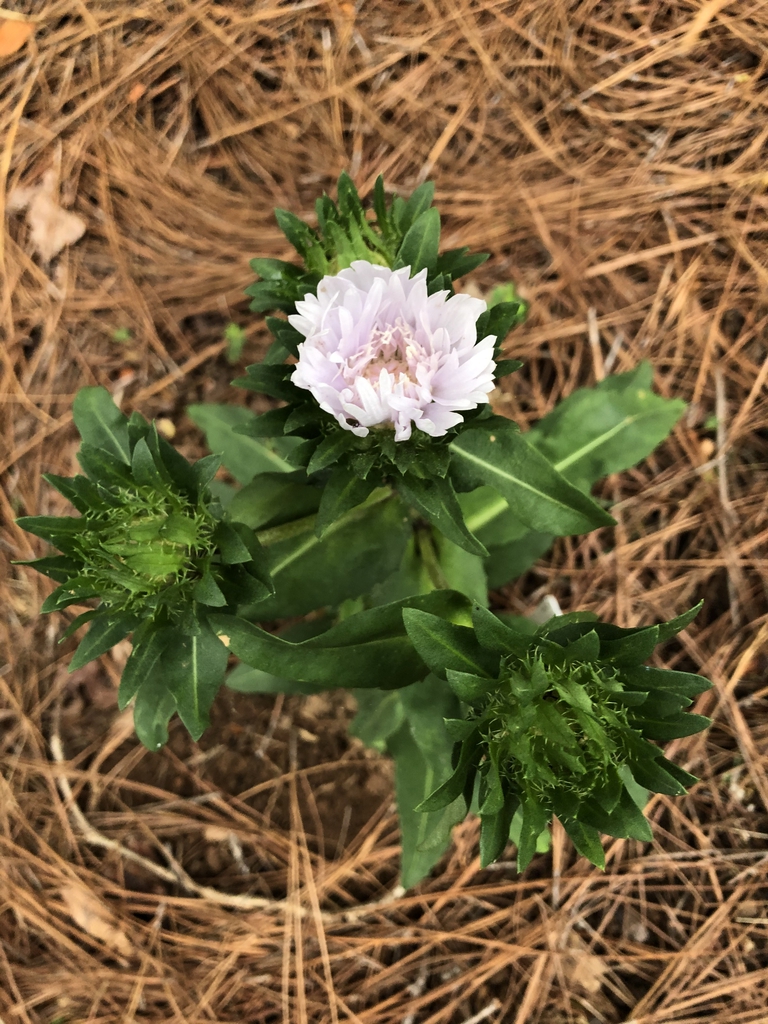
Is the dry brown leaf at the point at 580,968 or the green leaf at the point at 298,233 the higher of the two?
the green leaf at the point at 298,233

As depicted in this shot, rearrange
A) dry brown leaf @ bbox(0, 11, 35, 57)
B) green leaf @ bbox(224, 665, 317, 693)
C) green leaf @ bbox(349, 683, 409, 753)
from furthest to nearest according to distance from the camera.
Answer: dry brown leaf @ bbox(0, 11, 35, 57)
green leaf @ bbox(349, 683, 409, 753)
green leaf @ bbox(224, 665, 317, 693)

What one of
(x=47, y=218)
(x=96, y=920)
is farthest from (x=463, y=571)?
(x=47, y=218)

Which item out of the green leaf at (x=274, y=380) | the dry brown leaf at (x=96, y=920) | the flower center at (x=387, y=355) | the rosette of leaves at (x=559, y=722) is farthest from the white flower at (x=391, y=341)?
the dry brown leaf at (x=96, y=920)

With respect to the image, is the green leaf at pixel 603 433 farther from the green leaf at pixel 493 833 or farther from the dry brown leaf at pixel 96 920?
the dry brown leaf at pixel 96 920

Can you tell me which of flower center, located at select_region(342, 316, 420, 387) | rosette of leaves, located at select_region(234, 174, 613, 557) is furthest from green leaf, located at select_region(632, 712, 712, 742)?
flower center, located at select_region(342, 316, 420, 387)

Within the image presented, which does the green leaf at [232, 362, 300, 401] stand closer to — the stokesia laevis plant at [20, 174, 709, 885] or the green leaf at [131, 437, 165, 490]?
the stokesia laevis plant at [20, 174, 709, 885]

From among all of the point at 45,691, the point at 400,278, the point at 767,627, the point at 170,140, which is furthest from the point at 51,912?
the point at 170,140
